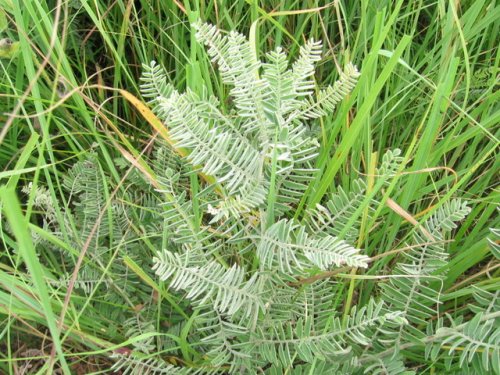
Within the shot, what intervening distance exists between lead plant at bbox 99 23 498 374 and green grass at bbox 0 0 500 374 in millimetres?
44

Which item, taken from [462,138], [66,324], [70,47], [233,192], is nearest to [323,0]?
[462,138]

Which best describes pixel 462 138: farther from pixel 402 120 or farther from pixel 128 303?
pixel 128 303

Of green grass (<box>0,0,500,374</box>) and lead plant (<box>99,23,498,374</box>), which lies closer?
lead plant (<box>99,23,498,374</box>)

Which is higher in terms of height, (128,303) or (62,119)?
(62,119)

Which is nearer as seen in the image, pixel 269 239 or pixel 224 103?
pixel 269 239

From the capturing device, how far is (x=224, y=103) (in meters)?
0.95

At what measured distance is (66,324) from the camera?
2.67 ft

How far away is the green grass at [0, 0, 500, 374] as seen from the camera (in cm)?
78

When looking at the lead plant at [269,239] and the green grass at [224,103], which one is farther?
the green grass at [224,103]

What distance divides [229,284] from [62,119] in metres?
0.49

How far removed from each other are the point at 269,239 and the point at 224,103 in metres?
0.37

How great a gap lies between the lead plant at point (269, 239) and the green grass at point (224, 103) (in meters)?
0.04

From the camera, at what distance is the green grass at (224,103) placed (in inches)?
30.7

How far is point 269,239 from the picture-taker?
639 millimetres
